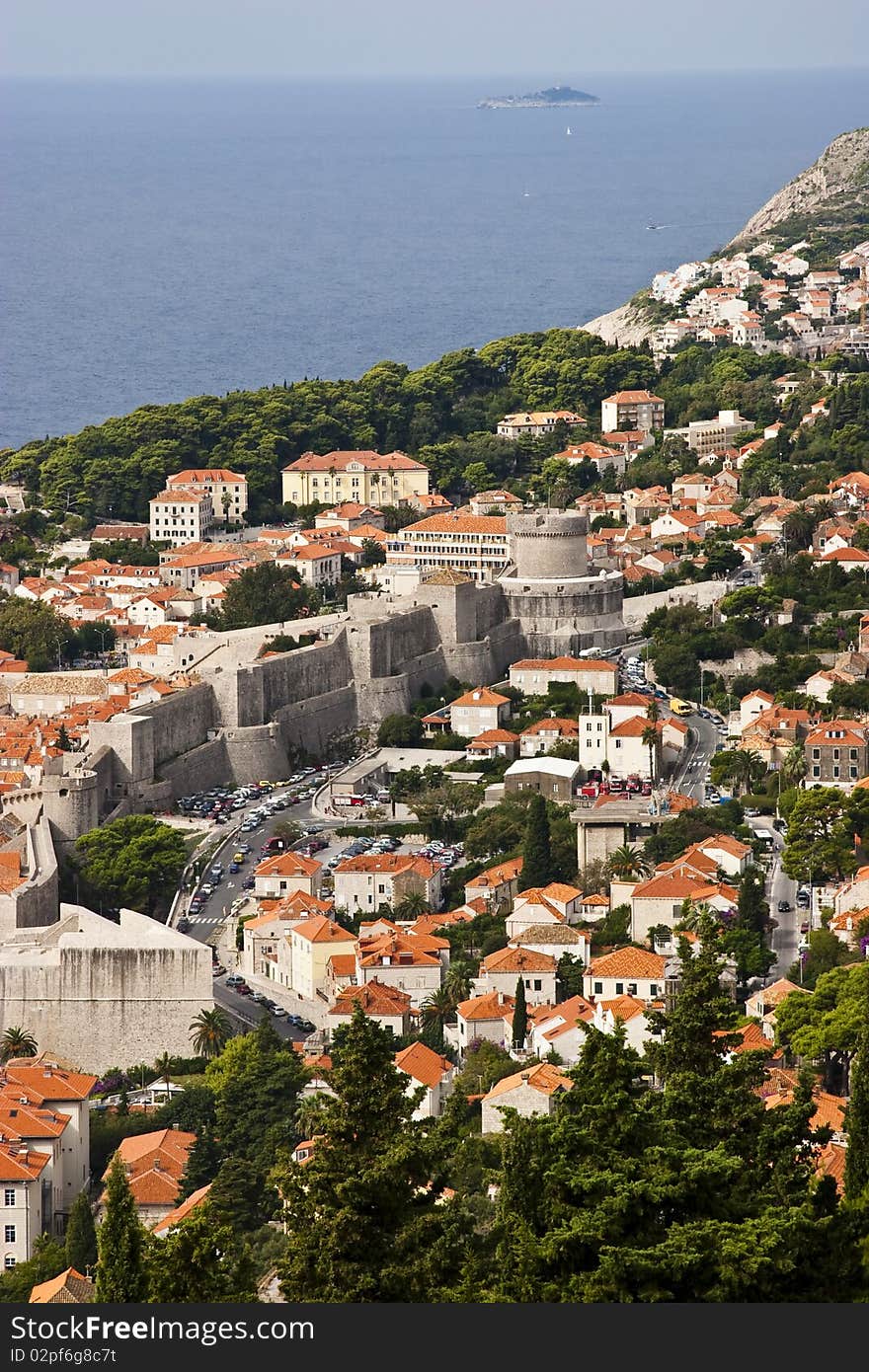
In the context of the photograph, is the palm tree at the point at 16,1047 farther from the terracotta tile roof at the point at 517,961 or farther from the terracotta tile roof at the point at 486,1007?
the terracotta tile roof at the point at 517,961

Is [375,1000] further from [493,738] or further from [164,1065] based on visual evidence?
[493,738]

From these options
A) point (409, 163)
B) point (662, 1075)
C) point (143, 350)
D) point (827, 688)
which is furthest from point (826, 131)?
point (662, 1075)

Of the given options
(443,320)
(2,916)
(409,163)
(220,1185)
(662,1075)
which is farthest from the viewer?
(409,163)

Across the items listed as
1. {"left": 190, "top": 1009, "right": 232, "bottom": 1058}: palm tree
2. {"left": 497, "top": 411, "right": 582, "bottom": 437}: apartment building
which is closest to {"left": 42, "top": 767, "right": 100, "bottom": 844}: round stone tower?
{"left": 190, "top": 1009, "right": 232, "bottom": 1058}: palm tree

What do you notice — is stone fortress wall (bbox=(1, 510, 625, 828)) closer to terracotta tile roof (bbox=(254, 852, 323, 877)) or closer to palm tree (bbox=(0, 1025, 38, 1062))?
terracotta tile roof (bbox=(254, 852, 323, 877))

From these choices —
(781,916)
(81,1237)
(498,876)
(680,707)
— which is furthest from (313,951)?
(680,707)

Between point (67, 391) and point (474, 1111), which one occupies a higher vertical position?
point (474, 1111)

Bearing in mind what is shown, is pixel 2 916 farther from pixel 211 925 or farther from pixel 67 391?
pixel 67 391

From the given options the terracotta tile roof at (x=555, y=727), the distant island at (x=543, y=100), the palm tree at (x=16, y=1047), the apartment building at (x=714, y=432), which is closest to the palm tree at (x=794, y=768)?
the terracotta tile roof at (x=555, y=727)
